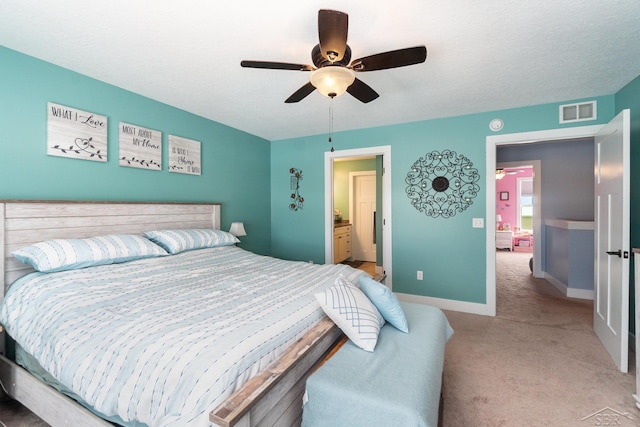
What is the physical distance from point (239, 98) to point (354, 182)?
13.2ft

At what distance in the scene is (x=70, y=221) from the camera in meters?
2.24

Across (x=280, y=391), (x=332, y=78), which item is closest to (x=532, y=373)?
(x=280, y=391)

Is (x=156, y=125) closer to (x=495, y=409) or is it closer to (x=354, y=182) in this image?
(x=495, y=409)

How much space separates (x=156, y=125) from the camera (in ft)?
9.77

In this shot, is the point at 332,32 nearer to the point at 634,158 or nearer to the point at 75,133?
the point at 75,133

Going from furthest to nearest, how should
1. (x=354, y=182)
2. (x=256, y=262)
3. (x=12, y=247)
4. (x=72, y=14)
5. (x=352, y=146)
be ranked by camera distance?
(x=354, y=182), (x=352, y=146), (x=256, y=262), (x=12, y=247), (x=72, y=14)

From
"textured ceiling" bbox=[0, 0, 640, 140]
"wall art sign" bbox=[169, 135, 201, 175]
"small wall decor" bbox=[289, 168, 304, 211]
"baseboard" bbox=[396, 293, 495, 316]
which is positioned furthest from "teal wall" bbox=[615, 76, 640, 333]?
"wall art sign" bbox=[169, 135, 201, 175]

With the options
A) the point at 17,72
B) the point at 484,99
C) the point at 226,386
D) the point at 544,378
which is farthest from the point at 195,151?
the point at 544,378

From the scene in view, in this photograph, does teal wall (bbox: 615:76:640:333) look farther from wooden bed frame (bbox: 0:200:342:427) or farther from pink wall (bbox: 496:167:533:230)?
pink wall (bbox: 496:167:533:230)

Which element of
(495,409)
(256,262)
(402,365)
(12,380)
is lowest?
(495,409)

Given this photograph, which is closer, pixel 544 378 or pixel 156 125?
pixel 544 378

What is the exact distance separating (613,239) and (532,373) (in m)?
1.26

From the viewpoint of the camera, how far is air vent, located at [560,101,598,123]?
114 inches

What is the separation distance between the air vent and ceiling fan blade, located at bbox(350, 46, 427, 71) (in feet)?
8.01
